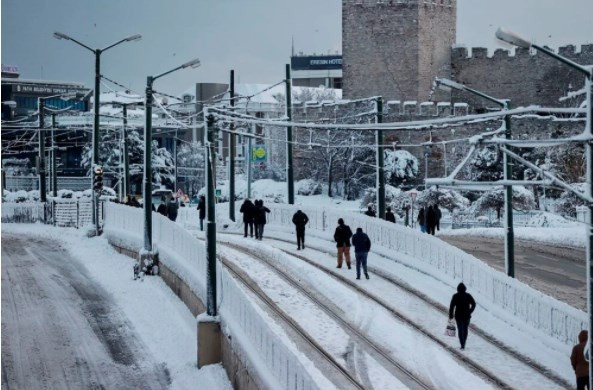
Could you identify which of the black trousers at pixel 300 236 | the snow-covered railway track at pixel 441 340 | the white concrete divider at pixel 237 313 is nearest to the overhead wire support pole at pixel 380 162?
the black trousers at pixel 300 236

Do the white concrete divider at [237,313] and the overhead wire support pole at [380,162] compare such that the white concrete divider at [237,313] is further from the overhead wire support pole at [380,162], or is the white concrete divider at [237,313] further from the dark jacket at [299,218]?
the overhead wire support pole at [380,162]

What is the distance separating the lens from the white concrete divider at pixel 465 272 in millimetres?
18203

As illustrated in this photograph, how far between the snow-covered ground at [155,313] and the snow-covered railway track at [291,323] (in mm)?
1686

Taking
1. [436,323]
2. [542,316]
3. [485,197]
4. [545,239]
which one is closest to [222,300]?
[436,323]

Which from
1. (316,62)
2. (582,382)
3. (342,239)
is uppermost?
(316,62)

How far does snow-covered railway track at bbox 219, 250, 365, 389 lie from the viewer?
641 inches

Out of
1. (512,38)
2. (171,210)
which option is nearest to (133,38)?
(171,210)

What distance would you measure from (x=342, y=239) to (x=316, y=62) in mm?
100347

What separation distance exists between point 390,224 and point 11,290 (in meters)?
10.5

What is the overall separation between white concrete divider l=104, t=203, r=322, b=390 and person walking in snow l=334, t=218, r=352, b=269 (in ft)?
13.9

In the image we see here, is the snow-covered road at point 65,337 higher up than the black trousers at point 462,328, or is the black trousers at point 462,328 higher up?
the black trousers at point 462,328

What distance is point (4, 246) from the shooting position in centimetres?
3344

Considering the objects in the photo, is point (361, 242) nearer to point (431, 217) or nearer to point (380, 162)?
point (380, 162)

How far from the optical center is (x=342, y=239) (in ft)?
84.0
